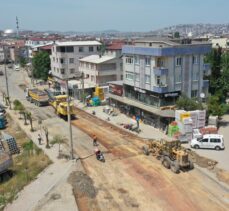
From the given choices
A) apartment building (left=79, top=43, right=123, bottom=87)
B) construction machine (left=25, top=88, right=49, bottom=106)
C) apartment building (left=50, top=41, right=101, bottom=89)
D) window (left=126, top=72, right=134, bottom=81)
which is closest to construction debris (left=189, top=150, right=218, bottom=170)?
window (left=126, top=72, right=134, bottom=81)

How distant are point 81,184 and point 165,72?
21.6 metres

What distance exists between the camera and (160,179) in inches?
1112

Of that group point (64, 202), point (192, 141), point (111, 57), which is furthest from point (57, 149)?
point (111, 57)

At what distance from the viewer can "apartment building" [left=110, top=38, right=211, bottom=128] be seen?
42969 millimetres

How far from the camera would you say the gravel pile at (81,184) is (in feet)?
85.4

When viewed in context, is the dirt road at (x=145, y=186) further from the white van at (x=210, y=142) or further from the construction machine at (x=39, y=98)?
the construction machine at (x=39, y=98)

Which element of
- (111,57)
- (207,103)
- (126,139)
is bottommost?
(126,139)

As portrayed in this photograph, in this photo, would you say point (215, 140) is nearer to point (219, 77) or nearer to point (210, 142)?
point (210, 142)

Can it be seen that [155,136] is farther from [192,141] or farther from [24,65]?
[24,65]

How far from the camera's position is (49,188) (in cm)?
2684

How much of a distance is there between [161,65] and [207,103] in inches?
341

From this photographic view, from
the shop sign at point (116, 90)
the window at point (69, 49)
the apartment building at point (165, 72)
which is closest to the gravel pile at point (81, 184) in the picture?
the apartment building at point (165, 72)

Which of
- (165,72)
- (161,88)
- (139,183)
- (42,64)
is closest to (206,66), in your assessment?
(165,72)

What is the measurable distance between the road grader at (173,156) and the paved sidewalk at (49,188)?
897 centimetres
